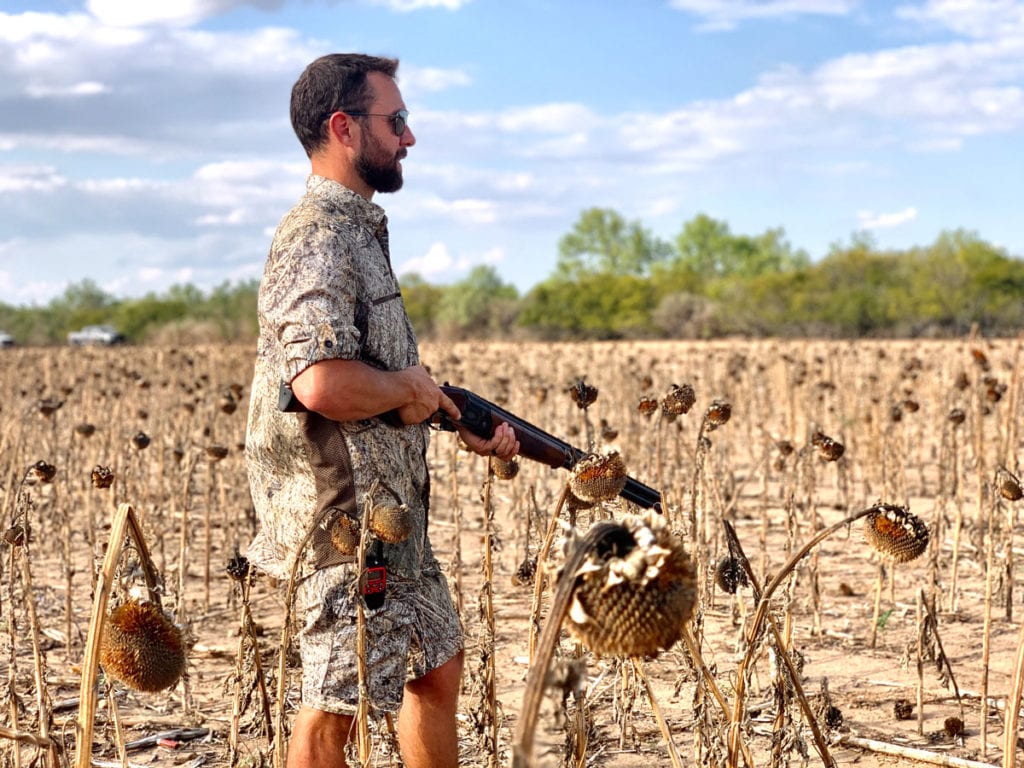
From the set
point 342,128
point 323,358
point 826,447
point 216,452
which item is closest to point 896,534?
point 323,358

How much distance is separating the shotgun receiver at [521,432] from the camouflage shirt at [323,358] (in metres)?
0.14

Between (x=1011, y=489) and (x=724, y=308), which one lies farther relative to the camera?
(x=724, y=308)

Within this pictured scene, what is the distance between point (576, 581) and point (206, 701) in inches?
151

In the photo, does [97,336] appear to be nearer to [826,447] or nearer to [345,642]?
[826,447]

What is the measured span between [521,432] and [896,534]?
1159 mm

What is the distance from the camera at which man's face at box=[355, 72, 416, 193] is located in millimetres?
3199

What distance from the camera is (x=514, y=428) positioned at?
340 centimetres

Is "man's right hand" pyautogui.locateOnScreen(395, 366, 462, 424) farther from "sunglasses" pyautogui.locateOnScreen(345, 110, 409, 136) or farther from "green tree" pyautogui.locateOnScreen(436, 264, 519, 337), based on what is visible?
"green tree" pyautogui.locateOnScreen(436, 264, 519, 337)

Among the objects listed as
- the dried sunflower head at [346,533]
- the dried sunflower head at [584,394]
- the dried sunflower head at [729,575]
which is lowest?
the dried sunflower head at [729,575]

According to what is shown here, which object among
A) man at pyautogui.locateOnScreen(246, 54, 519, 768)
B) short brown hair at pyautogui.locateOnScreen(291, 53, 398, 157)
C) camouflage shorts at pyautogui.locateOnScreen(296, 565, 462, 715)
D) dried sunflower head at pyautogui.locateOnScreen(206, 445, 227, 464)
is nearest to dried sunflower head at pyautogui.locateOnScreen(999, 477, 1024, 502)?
man at pyautogui.locateOnScreen(246, 54, 519, 768)

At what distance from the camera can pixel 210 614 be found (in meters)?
6.30

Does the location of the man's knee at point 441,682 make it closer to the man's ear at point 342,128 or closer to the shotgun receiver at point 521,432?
the shotgun receiver at point 521,432

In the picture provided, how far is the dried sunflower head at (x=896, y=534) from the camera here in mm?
2619

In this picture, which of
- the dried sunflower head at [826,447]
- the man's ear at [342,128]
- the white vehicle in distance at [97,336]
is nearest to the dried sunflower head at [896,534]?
the man's ear at [342,128]
